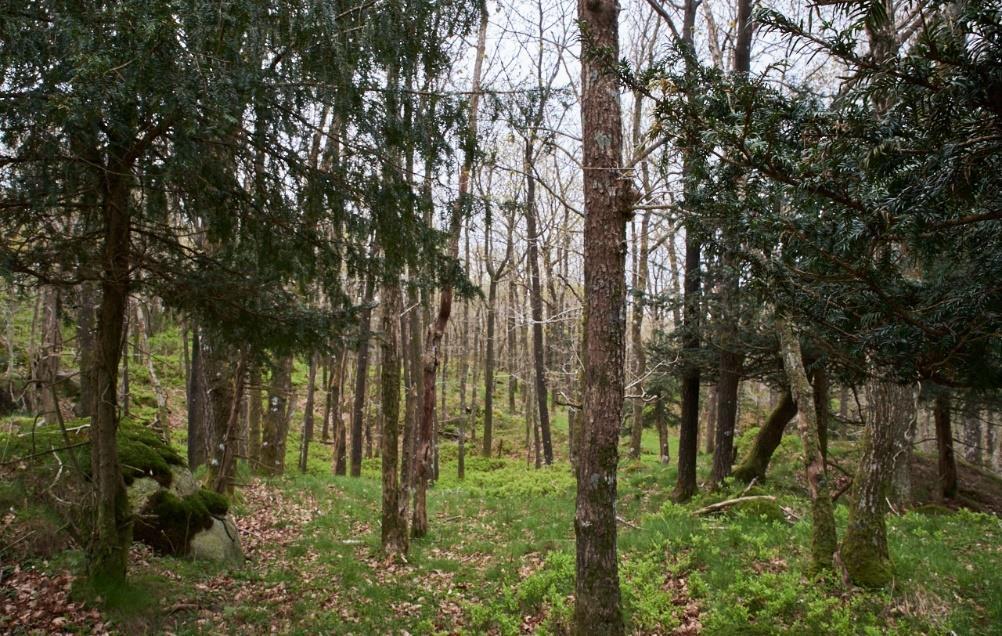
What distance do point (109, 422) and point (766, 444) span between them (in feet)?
38.7

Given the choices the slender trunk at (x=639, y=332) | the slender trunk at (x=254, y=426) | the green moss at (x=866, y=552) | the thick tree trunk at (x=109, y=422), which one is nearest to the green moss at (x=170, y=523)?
the thick tree trunk at (x=109, y=422)

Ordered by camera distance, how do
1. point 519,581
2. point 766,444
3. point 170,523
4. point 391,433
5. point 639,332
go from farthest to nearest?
point 639,332
point 766,444
point 391,433
point 519,581
point 170,523

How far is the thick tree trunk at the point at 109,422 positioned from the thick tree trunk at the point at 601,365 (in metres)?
4.26

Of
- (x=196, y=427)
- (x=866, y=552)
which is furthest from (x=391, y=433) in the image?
(x=196, y=427)

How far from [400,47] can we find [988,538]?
10.1m

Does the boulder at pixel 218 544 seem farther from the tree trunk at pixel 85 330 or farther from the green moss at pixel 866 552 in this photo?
the green moss at pixel 866 552

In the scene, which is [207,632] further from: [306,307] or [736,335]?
[736,335]

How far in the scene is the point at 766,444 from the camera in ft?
40.7

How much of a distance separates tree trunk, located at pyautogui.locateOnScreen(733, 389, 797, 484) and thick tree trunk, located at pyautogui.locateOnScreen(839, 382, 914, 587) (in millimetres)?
5855

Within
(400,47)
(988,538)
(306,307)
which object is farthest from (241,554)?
(988,538)

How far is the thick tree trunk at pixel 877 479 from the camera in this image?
6.16 m

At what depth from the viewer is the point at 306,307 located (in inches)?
258

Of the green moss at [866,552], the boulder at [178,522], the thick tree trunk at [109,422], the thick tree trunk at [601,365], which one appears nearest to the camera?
the thick tree trunk at [601,365]

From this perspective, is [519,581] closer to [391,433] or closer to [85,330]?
[391,433]
